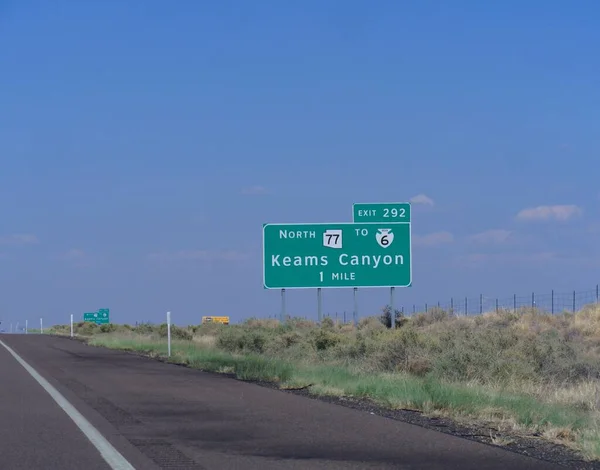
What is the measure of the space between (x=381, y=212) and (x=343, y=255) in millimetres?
2297

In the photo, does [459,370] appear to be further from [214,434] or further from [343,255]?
[343,255]

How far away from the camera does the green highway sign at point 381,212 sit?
117ft

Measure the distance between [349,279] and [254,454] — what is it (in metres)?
24.6

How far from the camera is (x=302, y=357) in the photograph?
30469 millimetres

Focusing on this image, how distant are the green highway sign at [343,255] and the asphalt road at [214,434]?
1491cm

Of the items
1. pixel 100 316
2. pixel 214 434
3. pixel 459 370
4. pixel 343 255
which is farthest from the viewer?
pixel 100 316

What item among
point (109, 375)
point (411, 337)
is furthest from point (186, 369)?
point (411, 337)

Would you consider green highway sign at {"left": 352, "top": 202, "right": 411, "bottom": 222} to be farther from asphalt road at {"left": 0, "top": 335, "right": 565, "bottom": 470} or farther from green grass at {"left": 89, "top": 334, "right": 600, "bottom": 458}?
asphalt road at {"left": 0, "top": 335, "right": 565, "bottom": 470}

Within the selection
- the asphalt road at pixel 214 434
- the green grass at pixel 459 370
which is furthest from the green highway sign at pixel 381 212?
the asphalt road at pixel 214 434

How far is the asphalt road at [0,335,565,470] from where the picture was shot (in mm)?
10688

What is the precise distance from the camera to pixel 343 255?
117 ft

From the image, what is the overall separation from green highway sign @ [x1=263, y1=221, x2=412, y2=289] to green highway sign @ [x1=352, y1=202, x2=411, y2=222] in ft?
0.95

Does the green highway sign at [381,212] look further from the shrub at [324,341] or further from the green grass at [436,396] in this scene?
the green grass at [436,396]

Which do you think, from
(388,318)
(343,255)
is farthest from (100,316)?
(343,255)
